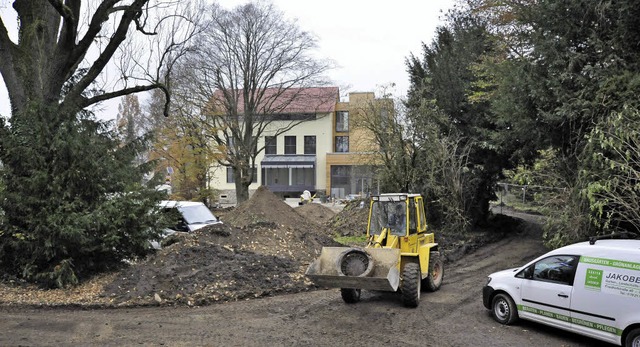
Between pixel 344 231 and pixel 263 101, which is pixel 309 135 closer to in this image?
pixel 263 101

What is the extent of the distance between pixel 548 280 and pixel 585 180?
13.6 ft

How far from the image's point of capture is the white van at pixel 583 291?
6.88 meters

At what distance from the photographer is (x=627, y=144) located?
9.94 meters

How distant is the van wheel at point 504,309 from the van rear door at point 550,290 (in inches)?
5.6

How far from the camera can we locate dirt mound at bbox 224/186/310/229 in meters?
20.5

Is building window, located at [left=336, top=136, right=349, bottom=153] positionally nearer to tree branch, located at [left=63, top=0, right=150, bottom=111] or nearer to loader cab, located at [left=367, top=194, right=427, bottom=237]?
tree branch, located at [left=63, top=0, right=150, bottom=111]

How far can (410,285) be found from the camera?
384 inches

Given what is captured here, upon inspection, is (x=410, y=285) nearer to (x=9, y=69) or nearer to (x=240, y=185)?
(x=9, y=69)

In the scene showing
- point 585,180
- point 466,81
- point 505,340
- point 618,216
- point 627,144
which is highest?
point 466,81

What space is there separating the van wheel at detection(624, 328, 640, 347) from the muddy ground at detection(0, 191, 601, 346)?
1.12 m

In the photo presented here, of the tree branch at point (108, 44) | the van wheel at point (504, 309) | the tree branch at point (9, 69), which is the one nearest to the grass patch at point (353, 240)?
the van wheel at point (504, 309)

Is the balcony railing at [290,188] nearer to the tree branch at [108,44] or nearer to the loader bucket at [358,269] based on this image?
the tree branch at [108,44]

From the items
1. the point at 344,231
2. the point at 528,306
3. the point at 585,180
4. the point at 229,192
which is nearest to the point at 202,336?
the point at 528,306

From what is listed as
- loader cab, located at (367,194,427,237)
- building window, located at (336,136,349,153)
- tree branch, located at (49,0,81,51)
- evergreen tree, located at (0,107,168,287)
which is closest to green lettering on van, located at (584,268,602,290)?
loader cab, located at (367,194,427,237)
